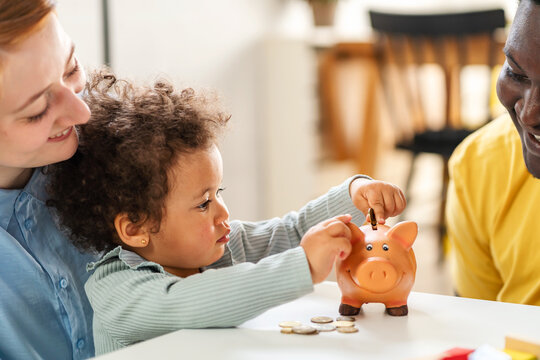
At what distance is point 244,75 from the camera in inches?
127

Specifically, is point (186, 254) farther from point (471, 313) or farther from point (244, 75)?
point (244, 75)

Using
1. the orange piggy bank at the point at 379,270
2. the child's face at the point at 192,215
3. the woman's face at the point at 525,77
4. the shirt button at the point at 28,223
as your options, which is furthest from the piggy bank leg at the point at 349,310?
the shirt button at the point at 28,223

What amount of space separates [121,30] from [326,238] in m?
1.95

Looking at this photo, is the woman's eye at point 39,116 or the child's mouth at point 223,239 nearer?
the woman's eye at point 39,116

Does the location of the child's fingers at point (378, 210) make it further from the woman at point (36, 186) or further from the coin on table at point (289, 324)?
the woman at point (36, 186)

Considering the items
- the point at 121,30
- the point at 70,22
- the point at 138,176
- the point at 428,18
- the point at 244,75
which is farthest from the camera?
Result: the point at 244,75

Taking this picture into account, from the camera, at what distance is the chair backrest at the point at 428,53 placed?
286cm

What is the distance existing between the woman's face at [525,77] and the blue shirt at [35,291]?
2.20ft

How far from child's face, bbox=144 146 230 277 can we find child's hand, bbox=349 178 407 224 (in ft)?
0.66

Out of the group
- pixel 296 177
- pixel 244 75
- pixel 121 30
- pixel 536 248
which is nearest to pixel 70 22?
pixel 121 30

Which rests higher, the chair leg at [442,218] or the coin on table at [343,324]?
the coin on table at [343,324]

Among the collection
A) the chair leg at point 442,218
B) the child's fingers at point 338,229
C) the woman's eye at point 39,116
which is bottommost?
the chair leg at point 442,218

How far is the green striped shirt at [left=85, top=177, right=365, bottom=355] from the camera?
2.75 feet

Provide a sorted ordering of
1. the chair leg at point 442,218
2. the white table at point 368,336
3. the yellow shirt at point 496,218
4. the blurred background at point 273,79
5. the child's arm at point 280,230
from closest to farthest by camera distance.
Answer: the white table at point 368,336
the child's arm at point 280,230
the yellow shirt at point 496,218
the blurred background at point 273,79
the chair leg at point 442,218
